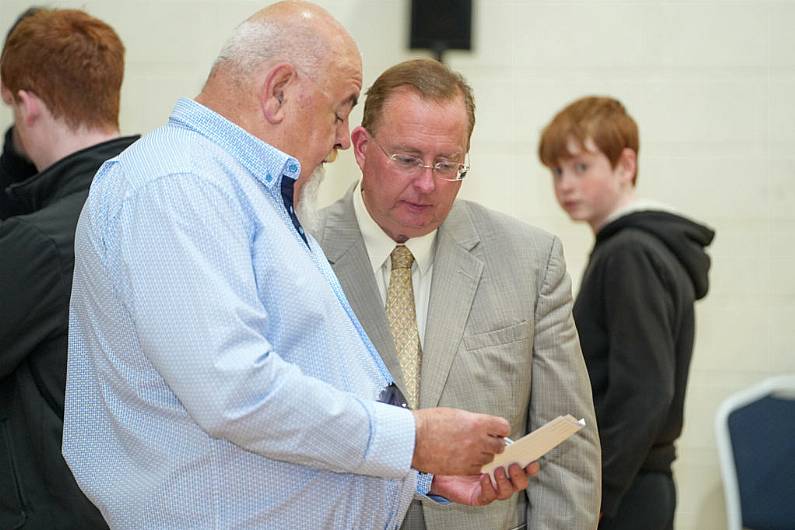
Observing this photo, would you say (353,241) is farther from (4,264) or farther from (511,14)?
(511,14)

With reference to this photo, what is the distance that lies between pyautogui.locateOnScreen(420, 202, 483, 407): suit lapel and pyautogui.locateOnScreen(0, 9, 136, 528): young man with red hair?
0.70 m

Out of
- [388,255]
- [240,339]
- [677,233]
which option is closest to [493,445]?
[240,339]

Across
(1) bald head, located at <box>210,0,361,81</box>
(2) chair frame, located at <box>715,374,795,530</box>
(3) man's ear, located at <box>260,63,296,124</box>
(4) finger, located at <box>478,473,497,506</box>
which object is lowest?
(2) chair frame, located at <box>715,374,795,530</box>

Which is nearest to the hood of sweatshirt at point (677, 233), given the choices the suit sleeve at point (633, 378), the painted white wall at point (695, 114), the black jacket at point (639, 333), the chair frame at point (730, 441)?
the black jacket at point (639, 333)

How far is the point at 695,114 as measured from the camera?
3836mm

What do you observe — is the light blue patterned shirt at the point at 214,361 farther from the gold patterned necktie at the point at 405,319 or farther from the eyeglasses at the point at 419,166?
the eyeglasses at the point at 419,166

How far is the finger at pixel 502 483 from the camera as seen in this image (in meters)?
1.70

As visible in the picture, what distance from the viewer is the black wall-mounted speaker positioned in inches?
148

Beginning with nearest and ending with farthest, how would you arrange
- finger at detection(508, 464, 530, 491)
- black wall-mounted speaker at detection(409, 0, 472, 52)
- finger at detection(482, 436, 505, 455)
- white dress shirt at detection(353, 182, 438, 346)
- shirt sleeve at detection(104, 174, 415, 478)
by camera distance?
shirt sleeve at detection(104, 174, 415, 478), finger at detection(482, 436, 505, 455), finger at detection(508, 464, 530, 491), white dress shirt at detection(353, 182, 438, 346), black wall-mounted speaker at detection(409, 0, 472, 52)

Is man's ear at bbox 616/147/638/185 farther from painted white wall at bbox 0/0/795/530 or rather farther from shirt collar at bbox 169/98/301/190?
shirt collar at bbox 169/98/301/190

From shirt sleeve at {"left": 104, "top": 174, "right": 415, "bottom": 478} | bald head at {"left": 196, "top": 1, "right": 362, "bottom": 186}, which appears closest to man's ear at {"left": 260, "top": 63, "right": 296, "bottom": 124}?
bald head at {"left": 196, "top": 1, "right": 362, "bottom": 186}

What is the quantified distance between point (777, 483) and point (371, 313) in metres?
1.68

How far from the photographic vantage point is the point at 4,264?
201 centimetres

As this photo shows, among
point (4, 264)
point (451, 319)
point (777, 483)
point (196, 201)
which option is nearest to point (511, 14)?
point (777, 483)
